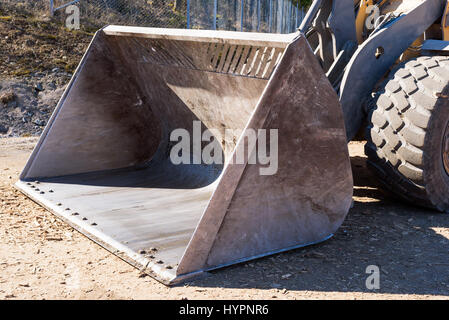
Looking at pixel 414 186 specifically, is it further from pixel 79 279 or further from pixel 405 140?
pixel 79 279

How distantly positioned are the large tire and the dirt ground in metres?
0.25

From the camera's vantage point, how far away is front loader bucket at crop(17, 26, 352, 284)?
3135 mm

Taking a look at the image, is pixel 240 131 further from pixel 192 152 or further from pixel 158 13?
pixel 158 13

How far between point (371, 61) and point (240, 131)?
43.0 inches

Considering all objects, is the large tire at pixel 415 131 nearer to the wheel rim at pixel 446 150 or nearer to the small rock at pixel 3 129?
the wheel rim at pixel 446 150

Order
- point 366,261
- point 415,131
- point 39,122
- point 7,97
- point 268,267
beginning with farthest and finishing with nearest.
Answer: point 7,97 → point 39,122 → point 415,131 → point 366,261 → point 268,267

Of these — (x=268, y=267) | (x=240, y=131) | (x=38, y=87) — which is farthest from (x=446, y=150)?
(x=38, y=87)

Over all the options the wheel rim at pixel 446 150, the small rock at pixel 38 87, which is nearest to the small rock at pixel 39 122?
the small rock at pixel 38 87

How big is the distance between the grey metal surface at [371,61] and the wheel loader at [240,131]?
0.01 meters

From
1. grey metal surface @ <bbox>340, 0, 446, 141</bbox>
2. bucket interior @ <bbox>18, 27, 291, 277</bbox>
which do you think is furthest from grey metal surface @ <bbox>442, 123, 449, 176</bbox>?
bucket interior @ <bbox>18, 27, 291, 277</bbox>

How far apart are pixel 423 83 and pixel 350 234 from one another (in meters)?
1.20

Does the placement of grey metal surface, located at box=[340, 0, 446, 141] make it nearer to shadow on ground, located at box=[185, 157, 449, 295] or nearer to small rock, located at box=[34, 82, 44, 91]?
shadow on ground, located at box=[185, 157, 449, 295]

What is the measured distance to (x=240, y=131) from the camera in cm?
439
